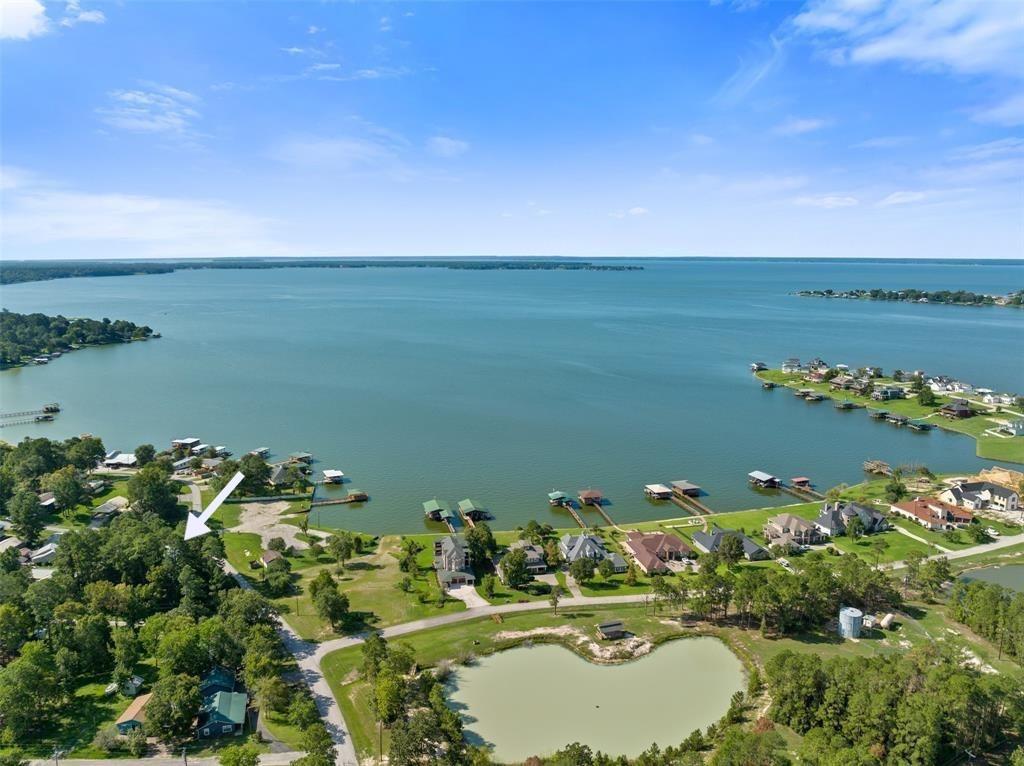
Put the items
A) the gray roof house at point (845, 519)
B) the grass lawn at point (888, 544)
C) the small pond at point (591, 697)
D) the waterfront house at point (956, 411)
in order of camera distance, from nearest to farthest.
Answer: the small pond at point (591, 697) < the grass lawn at point (888, 544) < the gray roof house at point (845, 519) < the waterfront house at point (956, 411)

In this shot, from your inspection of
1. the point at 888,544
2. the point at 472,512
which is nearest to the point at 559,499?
the point at 472,512

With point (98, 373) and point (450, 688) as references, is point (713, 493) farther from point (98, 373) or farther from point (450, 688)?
point (98, 373)

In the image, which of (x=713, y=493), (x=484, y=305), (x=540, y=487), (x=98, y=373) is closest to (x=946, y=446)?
(x=713, y=493)

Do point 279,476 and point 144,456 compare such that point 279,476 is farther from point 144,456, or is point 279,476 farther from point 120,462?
point 120,462

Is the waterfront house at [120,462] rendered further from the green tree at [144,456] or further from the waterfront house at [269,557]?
the waterfront house at [269,557]

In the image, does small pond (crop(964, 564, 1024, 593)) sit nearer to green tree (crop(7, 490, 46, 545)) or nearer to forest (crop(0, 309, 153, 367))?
green tree (crop(7, 490, 46, 545))

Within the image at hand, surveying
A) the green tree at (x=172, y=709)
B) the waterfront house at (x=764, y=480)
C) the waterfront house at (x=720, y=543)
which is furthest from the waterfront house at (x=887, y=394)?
the green tree at (x=172, y=709)
